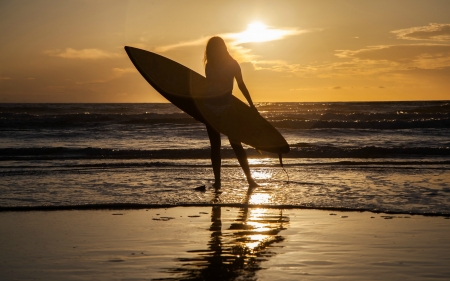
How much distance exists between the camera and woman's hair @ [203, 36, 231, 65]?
24.1 feet

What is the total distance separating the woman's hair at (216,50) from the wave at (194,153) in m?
5.83

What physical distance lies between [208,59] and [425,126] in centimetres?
1846

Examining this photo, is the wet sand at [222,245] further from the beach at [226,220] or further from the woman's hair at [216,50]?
the woman's hair at [216,50]

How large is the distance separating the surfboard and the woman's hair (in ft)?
1.87

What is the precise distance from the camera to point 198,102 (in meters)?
8.04

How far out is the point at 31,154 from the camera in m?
14.1

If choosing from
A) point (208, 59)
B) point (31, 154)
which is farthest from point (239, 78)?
point (31, 154)

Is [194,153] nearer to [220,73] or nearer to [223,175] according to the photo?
[223,175]

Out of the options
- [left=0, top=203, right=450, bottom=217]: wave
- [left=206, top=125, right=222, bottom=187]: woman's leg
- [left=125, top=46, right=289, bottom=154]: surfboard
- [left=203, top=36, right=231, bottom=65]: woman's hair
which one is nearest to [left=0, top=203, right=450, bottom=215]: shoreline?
[left=0, top=203, right=450, bottom=217]: wave

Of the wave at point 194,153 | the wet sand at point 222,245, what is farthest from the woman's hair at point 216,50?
the wave at point 194,153

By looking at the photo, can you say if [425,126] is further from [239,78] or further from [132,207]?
[132,207]

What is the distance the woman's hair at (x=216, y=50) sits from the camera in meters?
7.35

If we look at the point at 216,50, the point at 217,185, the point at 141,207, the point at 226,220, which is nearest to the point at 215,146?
the point at 217,185

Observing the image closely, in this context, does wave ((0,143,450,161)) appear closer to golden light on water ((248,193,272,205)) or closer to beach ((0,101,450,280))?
beach ((0,101,450,280))
